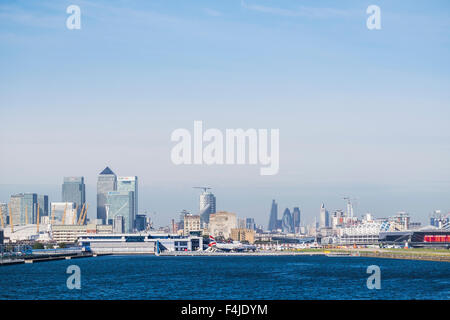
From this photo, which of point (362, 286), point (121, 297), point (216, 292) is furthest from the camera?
point (362, 286)

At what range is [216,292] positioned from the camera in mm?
60000

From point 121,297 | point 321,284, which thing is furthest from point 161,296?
point 321,284

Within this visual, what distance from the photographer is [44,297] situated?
55.7 metres

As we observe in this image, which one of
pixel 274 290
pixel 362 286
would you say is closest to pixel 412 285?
pixel 362 286
